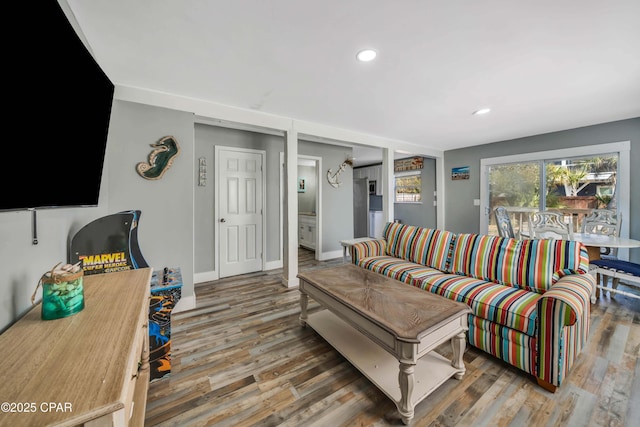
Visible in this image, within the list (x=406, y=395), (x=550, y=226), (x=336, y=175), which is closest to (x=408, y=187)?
(x=336, y=175)

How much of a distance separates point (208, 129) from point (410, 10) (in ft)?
9.94

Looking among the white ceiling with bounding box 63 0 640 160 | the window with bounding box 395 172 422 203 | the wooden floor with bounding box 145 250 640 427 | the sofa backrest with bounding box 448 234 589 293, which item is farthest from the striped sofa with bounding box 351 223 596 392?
the window with bounding box 395 172 422 203

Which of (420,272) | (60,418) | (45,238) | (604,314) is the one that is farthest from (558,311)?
(45,238)

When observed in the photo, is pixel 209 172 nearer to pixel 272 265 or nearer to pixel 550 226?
pixel 272 265

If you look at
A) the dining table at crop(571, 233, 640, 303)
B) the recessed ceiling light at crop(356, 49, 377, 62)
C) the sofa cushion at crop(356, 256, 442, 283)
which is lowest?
the sofa cushion at crop(356, 256, 442, 283)

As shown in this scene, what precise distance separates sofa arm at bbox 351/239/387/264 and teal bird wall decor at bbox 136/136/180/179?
90.3 inches

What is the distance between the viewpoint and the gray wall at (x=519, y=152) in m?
3.30

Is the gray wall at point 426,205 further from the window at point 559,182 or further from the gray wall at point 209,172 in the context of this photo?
the gray wall at point 209,172

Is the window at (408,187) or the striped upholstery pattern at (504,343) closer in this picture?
the striped upholstery pattern at (504,343)

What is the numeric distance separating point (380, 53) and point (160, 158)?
2.27m

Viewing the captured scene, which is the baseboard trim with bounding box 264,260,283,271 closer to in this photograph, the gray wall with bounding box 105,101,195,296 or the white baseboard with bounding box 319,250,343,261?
the white baseboard with bounding box 319,250,343,261

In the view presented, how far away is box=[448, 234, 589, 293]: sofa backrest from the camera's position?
195 centimetres

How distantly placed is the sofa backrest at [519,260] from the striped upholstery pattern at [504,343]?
52 cm

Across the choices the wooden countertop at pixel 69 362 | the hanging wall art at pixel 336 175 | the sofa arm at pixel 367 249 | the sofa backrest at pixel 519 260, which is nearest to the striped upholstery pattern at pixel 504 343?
the sofa backrest at pixel 519 260
